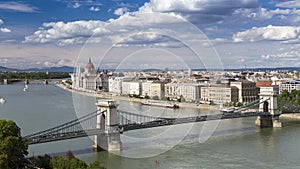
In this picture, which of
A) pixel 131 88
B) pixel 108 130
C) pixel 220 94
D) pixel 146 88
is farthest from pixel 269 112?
pixel 131 88

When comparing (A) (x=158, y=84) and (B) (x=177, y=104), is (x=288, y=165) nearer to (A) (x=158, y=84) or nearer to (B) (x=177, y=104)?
(B) (x=177, y=104)

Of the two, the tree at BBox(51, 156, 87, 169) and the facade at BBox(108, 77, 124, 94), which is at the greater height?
the facade at BBox(108, 77, 124, 94)

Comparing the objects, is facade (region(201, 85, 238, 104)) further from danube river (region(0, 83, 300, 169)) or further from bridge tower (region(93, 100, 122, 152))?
bridge tower (region(93, 100, 122, 152))

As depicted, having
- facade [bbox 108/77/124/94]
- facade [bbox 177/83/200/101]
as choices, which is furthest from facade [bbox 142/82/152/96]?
facade [bbox 177/83/200/101]

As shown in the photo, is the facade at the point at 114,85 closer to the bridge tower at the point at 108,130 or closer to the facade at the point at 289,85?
the facade at the point at 289,85

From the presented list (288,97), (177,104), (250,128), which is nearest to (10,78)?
(177,104)

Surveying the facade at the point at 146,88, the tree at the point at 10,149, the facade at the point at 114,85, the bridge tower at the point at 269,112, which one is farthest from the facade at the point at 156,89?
the tree at the point at 10,149

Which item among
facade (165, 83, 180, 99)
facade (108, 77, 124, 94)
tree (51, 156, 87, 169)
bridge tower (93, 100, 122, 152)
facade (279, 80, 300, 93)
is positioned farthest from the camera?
facade (108, 77, 124, 94)
